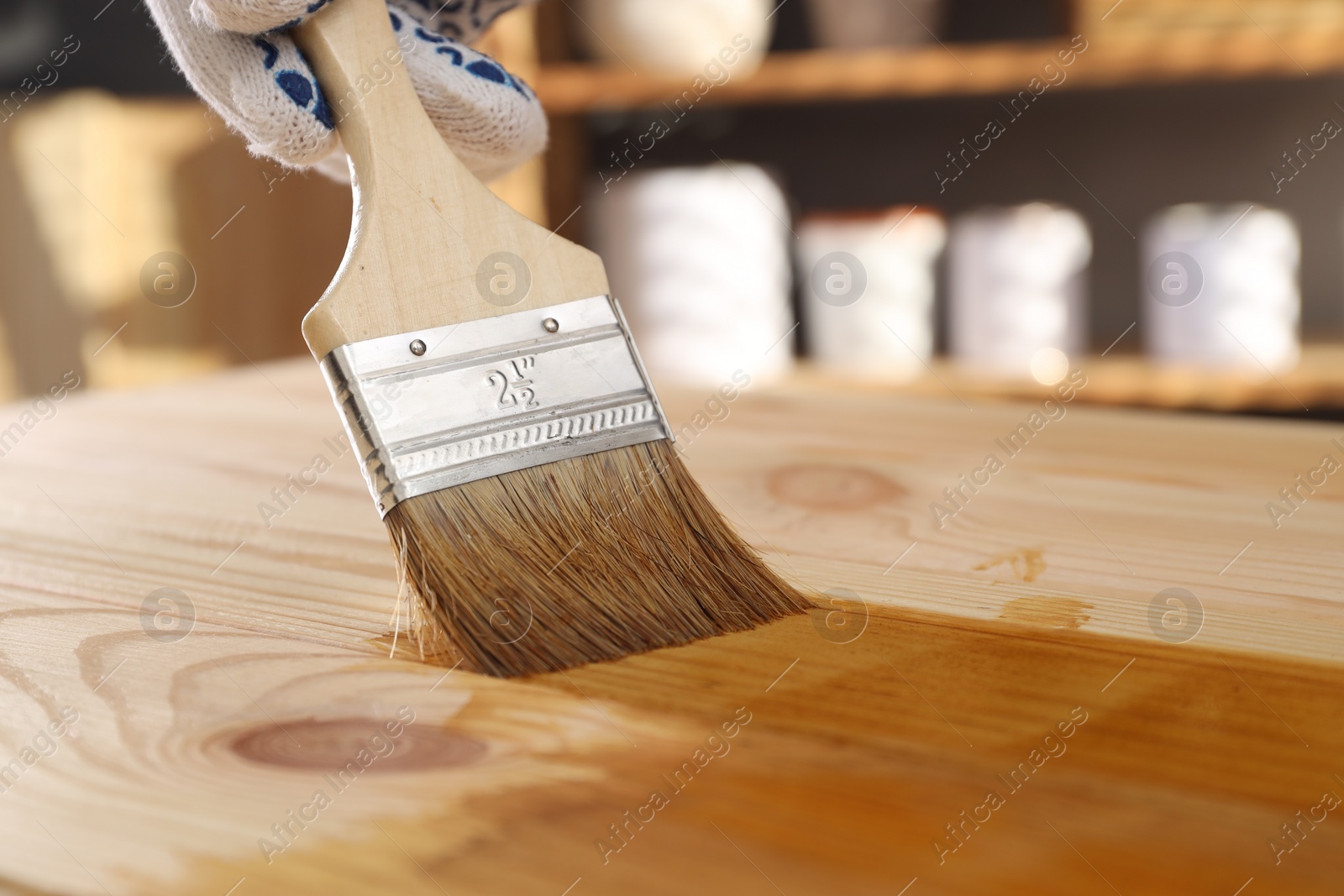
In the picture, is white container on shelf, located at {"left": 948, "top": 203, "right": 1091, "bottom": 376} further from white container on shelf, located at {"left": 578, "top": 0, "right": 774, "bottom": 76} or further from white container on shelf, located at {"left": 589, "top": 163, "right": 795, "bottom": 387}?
white container on shelf, located at {"left": 578, "top": 0, "right": 774, "bottom": 76}

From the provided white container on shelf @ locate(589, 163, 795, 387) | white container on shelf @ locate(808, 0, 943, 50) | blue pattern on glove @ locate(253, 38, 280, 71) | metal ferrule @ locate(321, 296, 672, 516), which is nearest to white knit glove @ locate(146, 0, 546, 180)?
blue pattern on glove @ locate(253, 38, 280, 71)

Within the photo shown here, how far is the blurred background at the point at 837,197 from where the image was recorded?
1446mm

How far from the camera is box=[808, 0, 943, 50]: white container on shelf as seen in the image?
5.01 ft

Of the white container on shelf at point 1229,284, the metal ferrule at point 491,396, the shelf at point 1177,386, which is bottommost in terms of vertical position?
the shelf at point 1177,386

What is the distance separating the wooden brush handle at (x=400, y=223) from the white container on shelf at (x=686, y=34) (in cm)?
98

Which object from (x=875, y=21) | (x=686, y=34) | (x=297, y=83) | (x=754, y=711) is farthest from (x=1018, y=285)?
(x=754, y=711)

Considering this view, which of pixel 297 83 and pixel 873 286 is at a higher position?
pixel 297 83

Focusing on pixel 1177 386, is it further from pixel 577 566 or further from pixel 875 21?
pixel 577 566

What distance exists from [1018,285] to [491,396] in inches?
44.4

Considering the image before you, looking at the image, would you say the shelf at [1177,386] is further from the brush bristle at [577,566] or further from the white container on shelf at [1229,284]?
the brush bristle at [577,566]

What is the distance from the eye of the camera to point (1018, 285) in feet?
4.98

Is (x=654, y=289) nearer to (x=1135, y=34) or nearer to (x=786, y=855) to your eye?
(x=1135, y=34)

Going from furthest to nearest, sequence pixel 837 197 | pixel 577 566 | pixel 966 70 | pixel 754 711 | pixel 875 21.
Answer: pixel 837 197 → pixel 875 21 → pixel 966 70 → pixel 577 566 → pixel 754 711

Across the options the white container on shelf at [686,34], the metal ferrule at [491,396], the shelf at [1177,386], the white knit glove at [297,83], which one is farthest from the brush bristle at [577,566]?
the white container on shelf at [686,34]
